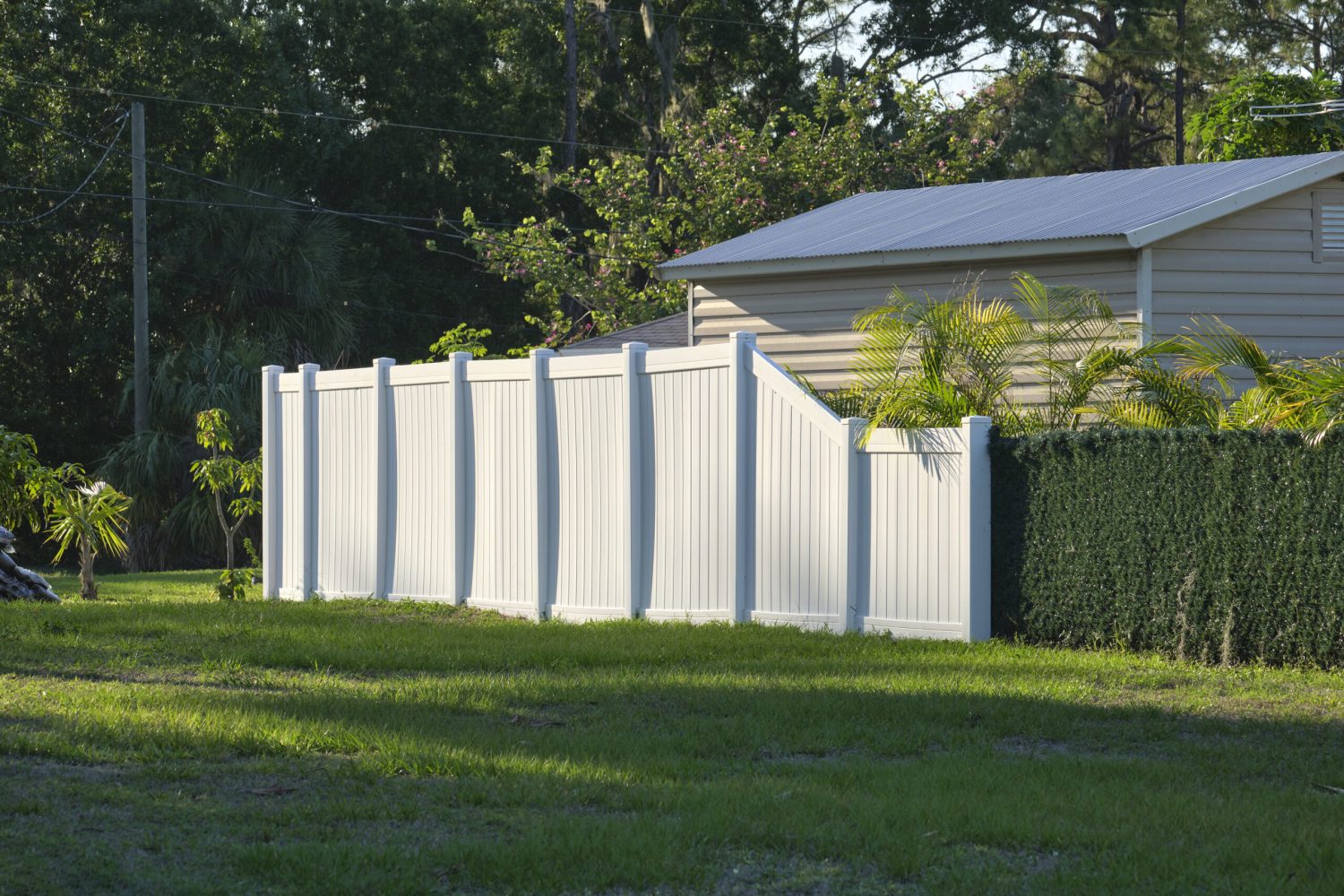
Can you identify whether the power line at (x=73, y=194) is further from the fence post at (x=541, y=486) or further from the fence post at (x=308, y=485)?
the fence post at (x=541, y=486)

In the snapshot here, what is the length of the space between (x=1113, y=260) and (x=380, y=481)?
22.4ft

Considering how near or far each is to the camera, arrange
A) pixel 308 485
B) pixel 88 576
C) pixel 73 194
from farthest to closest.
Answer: pixel 73 194
pixel 88 576
pixel 308 485

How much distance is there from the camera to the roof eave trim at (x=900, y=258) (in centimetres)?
1330

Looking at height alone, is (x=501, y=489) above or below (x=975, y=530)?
above

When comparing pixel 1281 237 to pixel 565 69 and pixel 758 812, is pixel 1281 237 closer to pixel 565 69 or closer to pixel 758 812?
pixel 758 812

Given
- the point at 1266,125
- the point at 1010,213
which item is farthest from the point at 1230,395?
the point at 1266,125

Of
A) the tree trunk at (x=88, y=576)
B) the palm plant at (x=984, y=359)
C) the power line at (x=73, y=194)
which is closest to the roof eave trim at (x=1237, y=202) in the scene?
the palm plant at (x=984, y=359)

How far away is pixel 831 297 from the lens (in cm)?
1516

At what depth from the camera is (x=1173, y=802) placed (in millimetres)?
6160

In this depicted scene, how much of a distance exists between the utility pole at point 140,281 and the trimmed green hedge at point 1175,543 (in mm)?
19501

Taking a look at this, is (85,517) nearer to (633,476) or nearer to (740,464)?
(633,476)

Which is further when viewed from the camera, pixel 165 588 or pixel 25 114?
pixel 25 114

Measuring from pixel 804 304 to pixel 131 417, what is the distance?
846 inches

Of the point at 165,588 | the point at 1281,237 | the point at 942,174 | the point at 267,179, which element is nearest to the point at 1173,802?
the point at 1281,237
